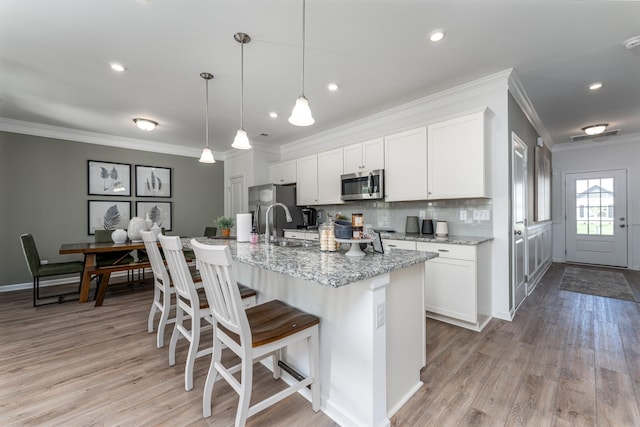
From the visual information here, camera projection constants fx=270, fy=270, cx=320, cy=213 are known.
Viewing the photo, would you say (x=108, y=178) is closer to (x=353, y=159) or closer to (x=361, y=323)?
(x=353, y=159)

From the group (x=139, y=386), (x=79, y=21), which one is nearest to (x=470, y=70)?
(x=79, y=21)

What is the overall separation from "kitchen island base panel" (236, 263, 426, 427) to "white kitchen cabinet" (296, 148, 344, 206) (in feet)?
8.59

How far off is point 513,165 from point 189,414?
3.58 metres

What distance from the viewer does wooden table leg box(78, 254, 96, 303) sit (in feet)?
11.4

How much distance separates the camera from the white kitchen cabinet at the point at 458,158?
2.73 m

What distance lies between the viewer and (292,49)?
7.78 ft

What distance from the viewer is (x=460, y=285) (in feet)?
8.63

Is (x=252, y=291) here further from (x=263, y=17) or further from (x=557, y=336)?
(x=557, y=336)

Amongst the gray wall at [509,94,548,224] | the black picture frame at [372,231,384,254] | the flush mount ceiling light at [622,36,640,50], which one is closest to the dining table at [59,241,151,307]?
the black picture frame at [372,231,384,254]

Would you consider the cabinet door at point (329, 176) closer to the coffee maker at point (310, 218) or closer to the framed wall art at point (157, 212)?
the coffee maker at point (310, 218)

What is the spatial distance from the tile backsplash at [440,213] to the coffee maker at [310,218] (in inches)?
28.7

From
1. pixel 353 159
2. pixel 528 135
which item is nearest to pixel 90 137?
pixel 353 159

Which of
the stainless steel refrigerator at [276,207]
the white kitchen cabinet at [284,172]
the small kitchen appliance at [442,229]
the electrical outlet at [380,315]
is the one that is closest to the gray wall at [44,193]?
the stainless steel refrigerator at [276,207]

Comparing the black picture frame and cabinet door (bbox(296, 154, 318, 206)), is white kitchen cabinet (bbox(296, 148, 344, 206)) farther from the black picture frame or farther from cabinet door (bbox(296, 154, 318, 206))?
the black picture frame
